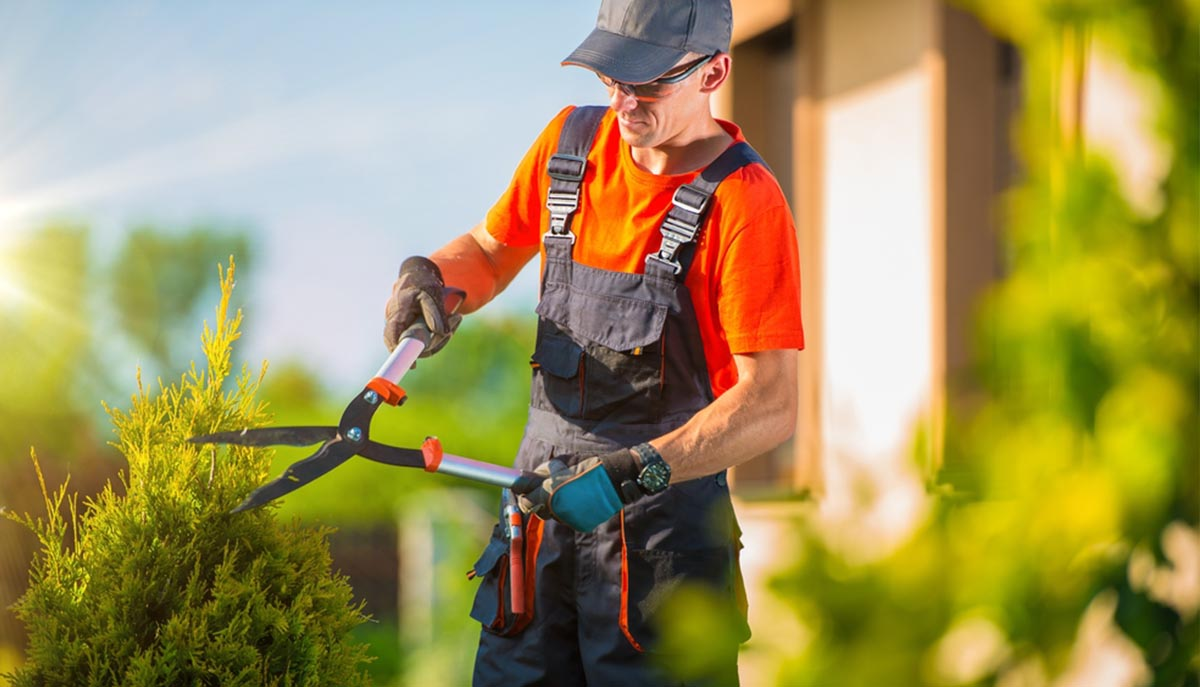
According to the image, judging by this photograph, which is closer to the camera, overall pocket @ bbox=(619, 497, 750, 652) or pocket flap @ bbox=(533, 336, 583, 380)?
overall pocket @ bbox=(619, 497, 750, 652)

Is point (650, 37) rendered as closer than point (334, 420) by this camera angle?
Yes

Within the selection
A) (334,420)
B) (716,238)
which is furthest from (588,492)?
(334,420)

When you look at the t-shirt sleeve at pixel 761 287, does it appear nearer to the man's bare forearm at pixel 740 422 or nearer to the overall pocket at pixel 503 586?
the man's bare forearm at pixel 740 422

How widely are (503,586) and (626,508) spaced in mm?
389

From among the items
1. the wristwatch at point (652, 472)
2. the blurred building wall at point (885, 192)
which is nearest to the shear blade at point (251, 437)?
the wristwatch at point (652, 472)

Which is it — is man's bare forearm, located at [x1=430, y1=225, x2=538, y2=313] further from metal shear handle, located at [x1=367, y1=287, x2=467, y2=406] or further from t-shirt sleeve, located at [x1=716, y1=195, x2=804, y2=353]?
t-shirt sleeve, located at [x1=716, y1=195, x2=804, y2=353]

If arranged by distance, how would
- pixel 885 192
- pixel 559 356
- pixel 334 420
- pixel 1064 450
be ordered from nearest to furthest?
pixel 1064 450
pixel 559 356
pixel 885 192
pixel 334 420

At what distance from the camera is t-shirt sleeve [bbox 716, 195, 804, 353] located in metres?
3.23

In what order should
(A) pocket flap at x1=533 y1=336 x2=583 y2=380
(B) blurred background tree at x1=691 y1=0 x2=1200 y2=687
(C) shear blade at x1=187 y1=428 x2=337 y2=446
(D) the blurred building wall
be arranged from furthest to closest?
(D) the blurred building wall < (A) pocket flap at x1=533 y1=336 x2=583 y2=380 < (C) shear blade at x1=187 y1=428 x2=337 y2=446 < (B) blurred background tree at x1=691 y1=0 x2=1200 y2=687

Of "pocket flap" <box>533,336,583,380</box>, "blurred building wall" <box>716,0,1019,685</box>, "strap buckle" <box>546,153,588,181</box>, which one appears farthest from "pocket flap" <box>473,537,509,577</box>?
"blurred building wall" <box>716,0,1019,685</box>

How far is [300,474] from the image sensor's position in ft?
10.0

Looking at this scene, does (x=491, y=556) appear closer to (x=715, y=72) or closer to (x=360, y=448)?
(x=360, y=448)

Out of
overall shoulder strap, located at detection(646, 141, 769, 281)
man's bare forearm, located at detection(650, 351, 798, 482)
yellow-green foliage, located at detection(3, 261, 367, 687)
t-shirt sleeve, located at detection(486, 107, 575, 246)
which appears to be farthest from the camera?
t-shirt sleeve, located at detection(486, 107, 575, 246)

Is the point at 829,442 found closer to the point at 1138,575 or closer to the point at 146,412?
the point at 1138,575
